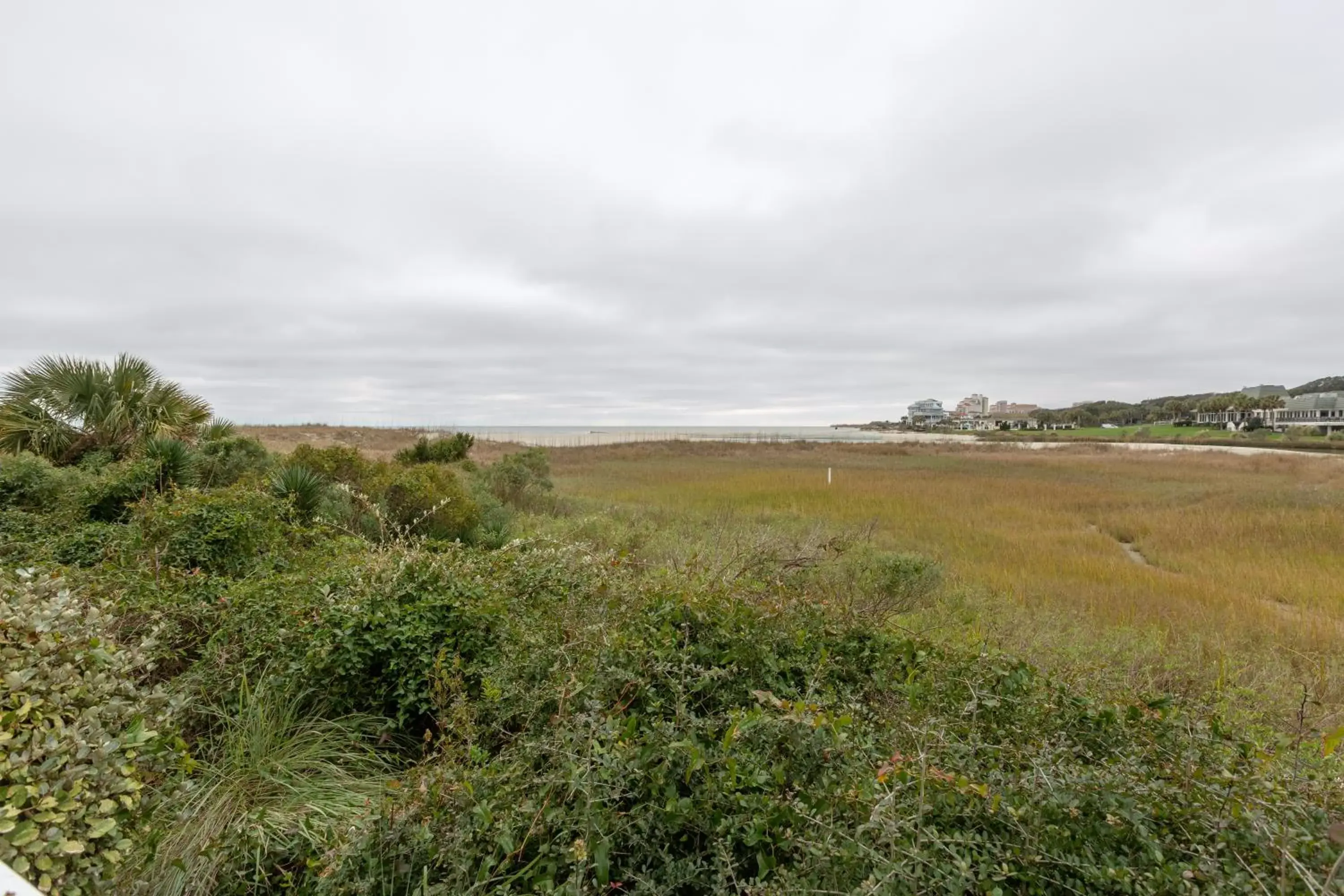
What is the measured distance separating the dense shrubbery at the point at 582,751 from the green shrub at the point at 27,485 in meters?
4.31

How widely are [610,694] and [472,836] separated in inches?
38.2

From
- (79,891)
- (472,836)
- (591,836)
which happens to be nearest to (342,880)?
(472,836)

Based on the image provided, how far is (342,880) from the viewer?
6.40 feet

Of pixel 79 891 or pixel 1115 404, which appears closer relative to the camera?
pixel 79 891

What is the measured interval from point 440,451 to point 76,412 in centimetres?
988

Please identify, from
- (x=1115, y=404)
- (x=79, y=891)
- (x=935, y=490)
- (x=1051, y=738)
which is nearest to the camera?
(x=79, y=891)

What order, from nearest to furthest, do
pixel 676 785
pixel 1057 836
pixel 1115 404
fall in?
pixel 1057 836
pixel 676 785
pixel 1115 404

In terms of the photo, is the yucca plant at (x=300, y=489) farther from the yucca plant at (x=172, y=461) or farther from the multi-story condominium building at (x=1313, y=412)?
the multi-story condominium building at (x=1313, y=412)

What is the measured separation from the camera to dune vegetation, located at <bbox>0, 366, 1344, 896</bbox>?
183 cm

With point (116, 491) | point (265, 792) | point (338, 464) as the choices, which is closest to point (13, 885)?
point (265, 792)

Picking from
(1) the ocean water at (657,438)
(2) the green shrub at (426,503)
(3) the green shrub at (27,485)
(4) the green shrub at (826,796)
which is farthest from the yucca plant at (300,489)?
(1) the ocean water at (657,438)

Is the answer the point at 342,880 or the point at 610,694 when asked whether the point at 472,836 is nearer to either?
the point at 342,880

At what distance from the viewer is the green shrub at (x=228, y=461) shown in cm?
922

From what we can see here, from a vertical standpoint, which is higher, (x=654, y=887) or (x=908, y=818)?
(x=908, y=818)
